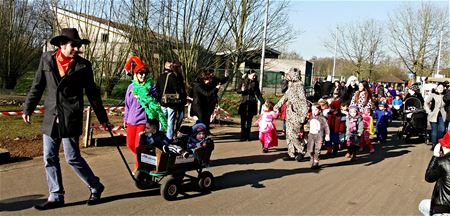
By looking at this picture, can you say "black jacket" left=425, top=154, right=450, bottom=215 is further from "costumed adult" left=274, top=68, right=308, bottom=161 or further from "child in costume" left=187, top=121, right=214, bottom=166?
"costumed adult" left=274, top=68, right=308, bottom=161

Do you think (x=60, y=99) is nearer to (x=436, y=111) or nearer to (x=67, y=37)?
(x=67, y=37)

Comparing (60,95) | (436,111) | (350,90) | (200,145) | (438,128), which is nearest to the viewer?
(60,95)

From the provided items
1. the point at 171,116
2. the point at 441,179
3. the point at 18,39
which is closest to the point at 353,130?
the point at 171,116

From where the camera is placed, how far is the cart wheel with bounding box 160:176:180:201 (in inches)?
234

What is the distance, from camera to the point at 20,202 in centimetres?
559

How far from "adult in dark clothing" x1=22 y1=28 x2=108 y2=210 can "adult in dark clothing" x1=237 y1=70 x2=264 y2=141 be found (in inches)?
259

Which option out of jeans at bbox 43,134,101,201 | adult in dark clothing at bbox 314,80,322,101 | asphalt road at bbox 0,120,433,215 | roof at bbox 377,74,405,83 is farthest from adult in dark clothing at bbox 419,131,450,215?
roof at bbox 377,74,405,83

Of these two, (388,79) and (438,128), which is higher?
(388,79)

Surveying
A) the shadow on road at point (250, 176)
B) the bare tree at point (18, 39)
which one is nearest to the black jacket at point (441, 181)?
the shadow on road at point (250, 176)

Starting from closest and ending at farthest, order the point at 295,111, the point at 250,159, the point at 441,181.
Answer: the point at 441,181
the point at 250,159
the point at 295,111

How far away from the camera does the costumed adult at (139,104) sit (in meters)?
6.70

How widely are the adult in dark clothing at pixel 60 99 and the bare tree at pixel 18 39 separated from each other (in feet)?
58.2

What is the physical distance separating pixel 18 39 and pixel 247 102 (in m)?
15.1

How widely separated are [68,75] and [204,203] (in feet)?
7.80
